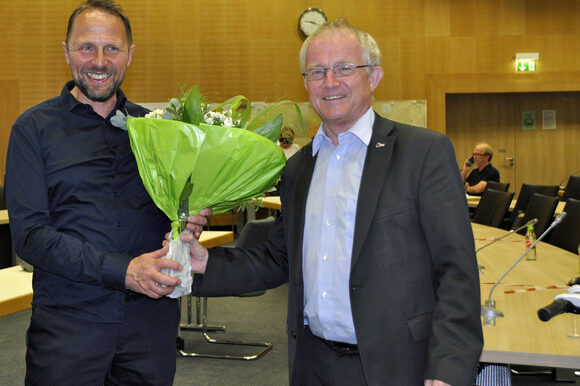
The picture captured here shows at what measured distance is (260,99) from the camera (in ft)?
38.2

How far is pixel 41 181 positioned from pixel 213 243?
10.3 ft

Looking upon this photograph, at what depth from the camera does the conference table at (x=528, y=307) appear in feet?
7.02

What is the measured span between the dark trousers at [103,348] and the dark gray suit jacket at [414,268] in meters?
0.75

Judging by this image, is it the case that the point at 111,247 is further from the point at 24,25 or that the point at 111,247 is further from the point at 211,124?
the point at 24,25

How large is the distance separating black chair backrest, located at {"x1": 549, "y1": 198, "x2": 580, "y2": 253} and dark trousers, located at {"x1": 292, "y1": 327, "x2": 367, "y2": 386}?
10.2 feet

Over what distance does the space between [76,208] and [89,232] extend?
0.29 ft

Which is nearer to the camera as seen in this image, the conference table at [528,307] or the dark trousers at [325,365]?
the dark trousers at [325,365]

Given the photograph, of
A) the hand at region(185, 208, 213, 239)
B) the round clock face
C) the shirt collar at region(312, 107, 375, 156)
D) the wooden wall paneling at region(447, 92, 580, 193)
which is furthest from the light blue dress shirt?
the wooden wall paneling at region(447, 92, 580, 193)

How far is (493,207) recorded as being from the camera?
6.22 meters

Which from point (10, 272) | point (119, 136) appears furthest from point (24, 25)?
point (119, 136)

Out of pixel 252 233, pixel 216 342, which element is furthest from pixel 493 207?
pixel 216 342

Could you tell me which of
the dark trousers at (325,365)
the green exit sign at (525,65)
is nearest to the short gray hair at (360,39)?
the dark trousers at (325,365)

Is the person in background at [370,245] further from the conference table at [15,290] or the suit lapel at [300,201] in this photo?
the conference table at [15,290]

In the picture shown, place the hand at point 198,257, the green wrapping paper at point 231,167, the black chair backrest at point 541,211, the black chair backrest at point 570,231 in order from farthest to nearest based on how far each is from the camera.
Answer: the black chair backrest at point 541,211
the black chair backrest at point 570,231
the hand at point 198,257
the green wrapping paper at point 231,167
